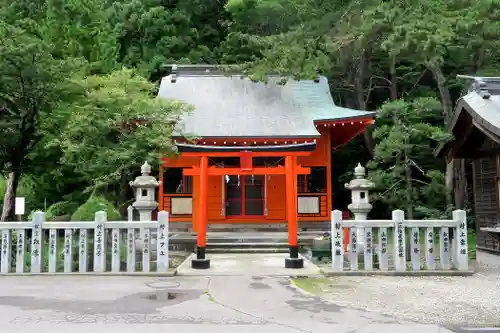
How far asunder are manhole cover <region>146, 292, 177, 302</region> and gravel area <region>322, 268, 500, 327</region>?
2734mm

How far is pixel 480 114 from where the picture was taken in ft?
34.5

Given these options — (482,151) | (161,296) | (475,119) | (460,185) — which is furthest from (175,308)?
(460,185)

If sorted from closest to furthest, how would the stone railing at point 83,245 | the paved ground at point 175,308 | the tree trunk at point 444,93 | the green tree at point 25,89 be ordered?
the paved ground at point 175,308
the stone railing at point 83,245
the green tree at point 25,89
the tree trunk at point 444,93

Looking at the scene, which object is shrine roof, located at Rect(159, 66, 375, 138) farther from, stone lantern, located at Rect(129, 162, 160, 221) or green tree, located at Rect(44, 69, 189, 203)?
stone lantern, located at Rect(129, 162, 160, 221)

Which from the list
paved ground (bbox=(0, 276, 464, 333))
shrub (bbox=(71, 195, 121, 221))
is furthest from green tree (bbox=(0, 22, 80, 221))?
paved ground (bbox=(0, 276, 464, 333))

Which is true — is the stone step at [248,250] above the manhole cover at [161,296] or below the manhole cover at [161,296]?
above

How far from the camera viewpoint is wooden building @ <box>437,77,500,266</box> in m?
11.0

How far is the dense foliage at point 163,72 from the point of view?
12.5 metres

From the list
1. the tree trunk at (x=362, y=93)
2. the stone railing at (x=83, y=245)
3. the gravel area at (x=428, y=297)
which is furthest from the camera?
the tree trunk at (x=362, y=93)

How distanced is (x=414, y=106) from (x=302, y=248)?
7136mm

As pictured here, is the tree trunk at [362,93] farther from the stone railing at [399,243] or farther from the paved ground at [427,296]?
the paved ground at [427,296]

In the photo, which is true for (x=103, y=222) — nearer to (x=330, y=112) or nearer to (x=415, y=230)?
(x=415, y=230)

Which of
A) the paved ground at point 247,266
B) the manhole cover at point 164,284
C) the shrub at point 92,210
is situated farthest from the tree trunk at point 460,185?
the shrub at point 92,210

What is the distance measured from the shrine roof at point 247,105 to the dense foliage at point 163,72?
1.32 m
